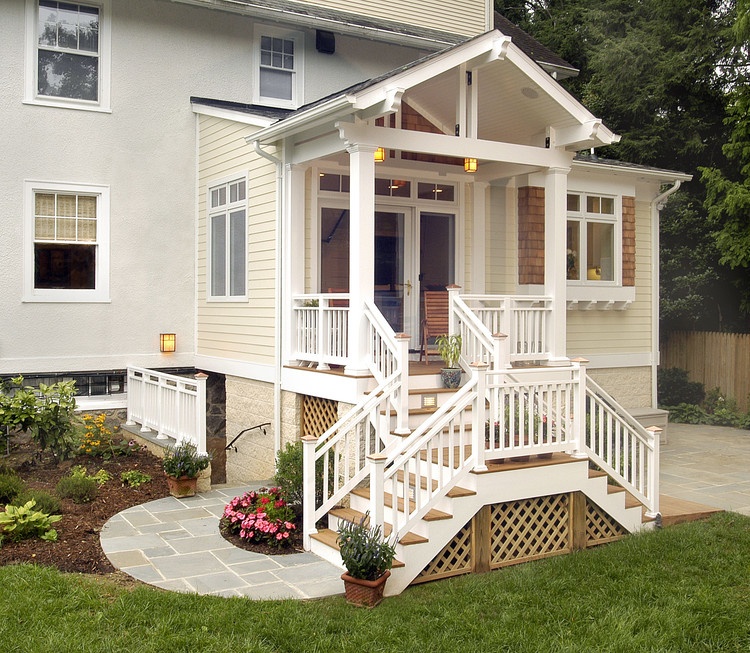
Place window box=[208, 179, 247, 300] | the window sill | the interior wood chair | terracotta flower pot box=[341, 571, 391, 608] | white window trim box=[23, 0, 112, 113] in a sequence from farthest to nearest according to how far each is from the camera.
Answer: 1. the window sill
2. white window trim box=[23, 0, 112, 113]
3. window box=[208, 179, 247, 300]
4. the interior wood chair
5. terracotta flower pot box=[341, 571, 391, 608]

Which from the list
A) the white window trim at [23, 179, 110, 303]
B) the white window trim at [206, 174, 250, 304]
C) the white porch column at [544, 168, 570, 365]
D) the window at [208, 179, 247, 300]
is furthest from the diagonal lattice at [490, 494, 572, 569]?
the white window trim at [23, 179, 110, 303]

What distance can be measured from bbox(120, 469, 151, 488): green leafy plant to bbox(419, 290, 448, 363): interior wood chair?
12.5ft

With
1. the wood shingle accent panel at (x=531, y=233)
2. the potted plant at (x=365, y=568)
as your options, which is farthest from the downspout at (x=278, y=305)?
the potted plant at (x=365, y=568)

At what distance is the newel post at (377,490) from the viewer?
6.46 m

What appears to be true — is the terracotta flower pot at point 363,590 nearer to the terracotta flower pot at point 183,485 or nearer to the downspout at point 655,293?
the terracotta flower pot at point 183,485

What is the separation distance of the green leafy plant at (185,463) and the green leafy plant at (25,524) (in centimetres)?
181

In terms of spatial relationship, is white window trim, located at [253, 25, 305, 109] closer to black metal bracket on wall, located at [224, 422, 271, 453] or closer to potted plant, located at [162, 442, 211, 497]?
black metal bracket on wall, located at [224, 422, 271, 453]

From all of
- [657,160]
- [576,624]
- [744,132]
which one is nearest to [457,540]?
[576,624]

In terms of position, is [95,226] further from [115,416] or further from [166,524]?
[166,524]

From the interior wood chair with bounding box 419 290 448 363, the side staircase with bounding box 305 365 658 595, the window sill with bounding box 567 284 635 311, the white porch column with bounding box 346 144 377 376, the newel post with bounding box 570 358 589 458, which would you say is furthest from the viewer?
the window sill with bounding box 567 284 635 311

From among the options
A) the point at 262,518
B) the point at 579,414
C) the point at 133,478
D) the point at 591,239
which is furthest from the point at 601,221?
the point at 133,478

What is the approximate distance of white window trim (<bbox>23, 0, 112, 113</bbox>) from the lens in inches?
456

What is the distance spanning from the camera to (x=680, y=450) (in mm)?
13078

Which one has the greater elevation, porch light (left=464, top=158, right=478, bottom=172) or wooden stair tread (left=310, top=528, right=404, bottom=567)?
porch light (left=464, top=158, right=478, bottom=172)
